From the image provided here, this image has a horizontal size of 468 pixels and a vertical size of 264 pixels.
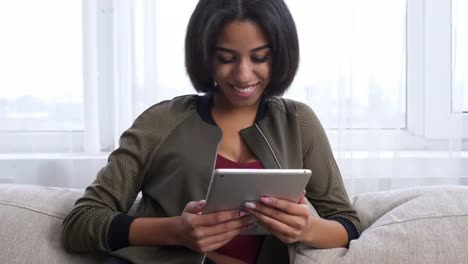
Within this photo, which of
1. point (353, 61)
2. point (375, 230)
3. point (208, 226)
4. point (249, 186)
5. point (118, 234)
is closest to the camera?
point (249, 186)

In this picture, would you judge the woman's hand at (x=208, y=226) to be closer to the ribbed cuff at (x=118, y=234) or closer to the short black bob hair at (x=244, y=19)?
the ribbed cuff at (x=118, y=234)

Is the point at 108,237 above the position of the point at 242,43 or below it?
below

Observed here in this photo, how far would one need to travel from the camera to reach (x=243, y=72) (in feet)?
4.64

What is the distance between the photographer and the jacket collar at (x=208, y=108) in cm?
153

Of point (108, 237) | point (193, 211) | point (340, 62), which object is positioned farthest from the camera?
point (340, 62)

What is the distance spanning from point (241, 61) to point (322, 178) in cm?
33

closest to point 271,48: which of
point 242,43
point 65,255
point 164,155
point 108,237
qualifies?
point 242,43

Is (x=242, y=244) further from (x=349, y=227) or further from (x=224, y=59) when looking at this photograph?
(x=224, y=59)

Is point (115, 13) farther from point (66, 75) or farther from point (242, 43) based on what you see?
point (242, 43)

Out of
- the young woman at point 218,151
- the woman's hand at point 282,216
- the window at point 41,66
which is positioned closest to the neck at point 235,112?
the young woman at point 218,151

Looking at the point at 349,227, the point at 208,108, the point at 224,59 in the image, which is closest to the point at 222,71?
the point at 224,59

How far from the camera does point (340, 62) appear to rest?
6.42ft

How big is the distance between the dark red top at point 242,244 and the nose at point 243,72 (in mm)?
174

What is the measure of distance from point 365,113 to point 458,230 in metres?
0.58
